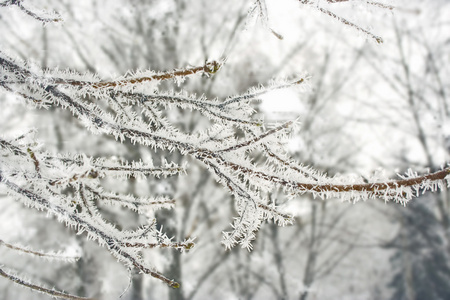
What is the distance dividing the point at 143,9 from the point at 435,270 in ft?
44.1

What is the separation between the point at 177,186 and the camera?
6.61 meters

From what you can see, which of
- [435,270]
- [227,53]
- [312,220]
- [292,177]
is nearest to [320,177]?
[292,177]

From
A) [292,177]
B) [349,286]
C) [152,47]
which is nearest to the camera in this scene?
[292,177]

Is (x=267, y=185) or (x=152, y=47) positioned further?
(x=152, y=47)

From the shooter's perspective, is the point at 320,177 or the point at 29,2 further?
the point at 29,2

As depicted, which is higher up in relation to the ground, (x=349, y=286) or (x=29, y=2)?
(x=349, y=286)

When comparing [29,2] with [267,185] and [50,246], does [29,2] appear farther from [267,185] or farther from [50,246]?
[50,246]

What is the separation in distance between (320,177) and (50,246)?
Result: 383 inches

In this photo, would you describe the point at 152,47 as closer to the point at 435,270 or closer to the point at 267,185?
the point at 267,185

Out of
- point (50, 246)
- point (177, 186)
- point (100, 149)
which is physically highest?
point (100, 149)

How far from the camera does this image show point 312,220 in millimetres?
8789

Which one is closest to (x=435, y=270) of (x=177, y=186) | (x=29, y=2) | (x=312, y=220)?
(x=312, y=220)

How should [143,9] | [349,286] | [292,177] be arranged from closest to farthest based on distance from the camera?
1. [292,177]
2. [143,9]
3. [349,286]

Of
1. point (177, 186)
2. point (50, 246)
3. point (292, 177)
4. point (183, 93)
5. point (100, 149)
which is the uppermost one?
point (100, 149)
